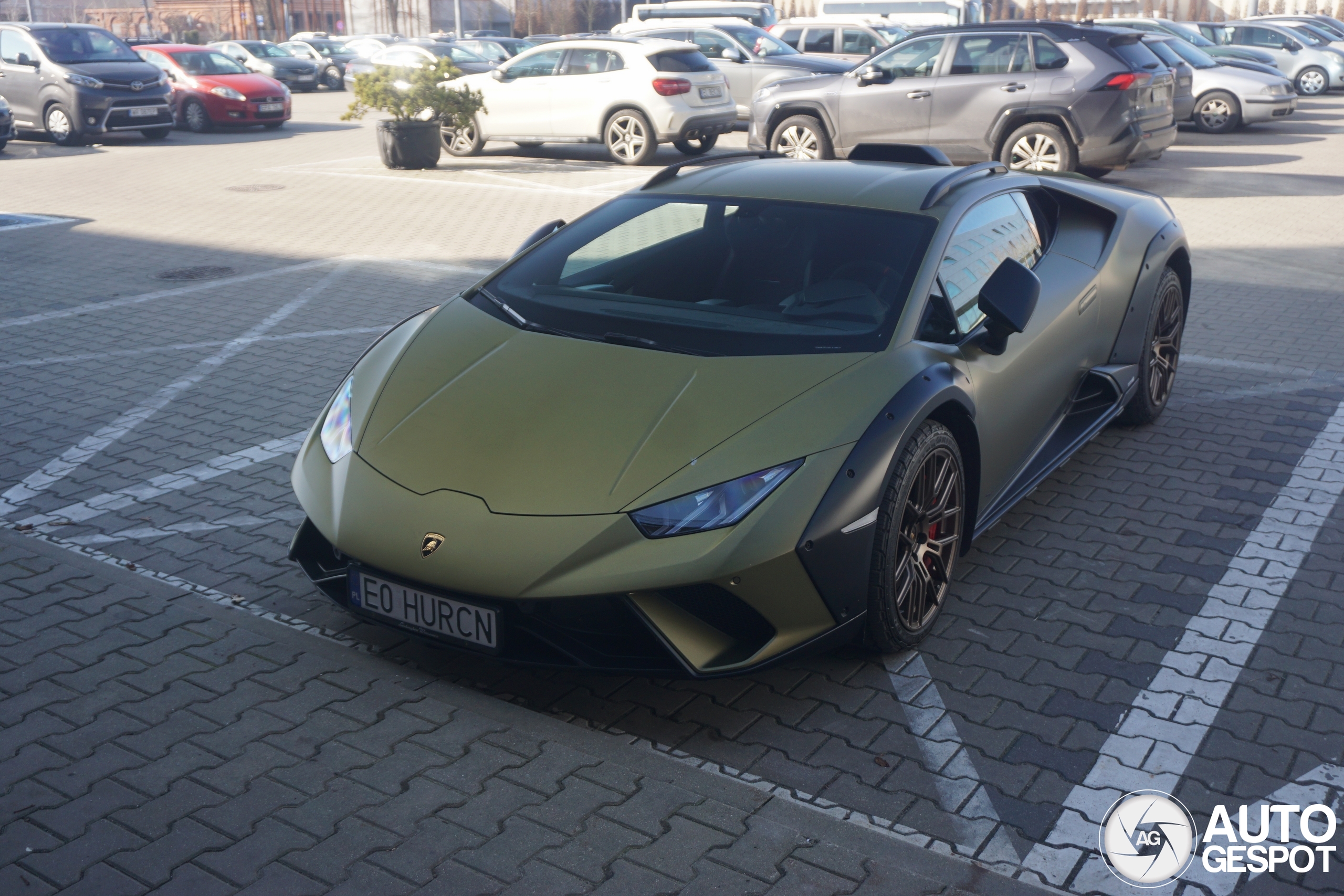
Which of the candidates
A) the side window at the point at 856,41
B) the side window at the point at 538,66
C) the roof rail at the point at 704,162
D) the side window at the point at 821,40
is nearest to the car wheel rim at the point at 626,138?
the side window at the point at 538,66

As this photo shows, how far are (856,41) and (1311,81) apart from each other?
1262cm

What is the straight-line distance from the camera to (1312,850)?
2926mm

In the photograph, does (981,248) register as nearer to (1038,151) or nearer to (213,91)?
(1038,151)

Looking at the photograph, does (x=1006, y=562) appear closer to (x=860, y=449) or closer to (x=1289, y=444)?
(x=860, y=449)

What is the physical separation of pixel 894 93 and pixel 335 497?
12.3m

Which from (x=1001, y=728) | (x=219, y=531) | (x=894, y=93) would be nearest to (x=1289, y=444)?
(x=1001, y=728)

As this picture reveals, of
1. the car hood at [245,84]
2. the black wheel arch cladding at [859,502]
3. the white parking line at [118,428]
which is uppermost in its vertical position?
the car hood at [245,84]

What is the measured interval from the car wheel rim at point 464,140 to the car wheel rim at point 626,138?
213cm

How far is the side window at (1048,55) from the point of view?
43.9 ft

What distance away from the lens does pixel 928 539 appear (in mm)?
3881

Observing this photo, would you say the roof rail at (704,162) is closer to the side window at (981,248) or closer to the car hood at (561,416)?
the side window at (981,248)

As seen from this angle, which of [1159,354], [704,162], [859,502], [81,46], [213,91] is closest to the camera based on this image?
[859,502]

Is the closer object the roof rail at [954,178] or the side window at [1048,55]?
the roof rail at [954,178]

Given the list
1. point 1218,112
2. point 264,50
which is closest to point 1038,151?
point 1218,112
